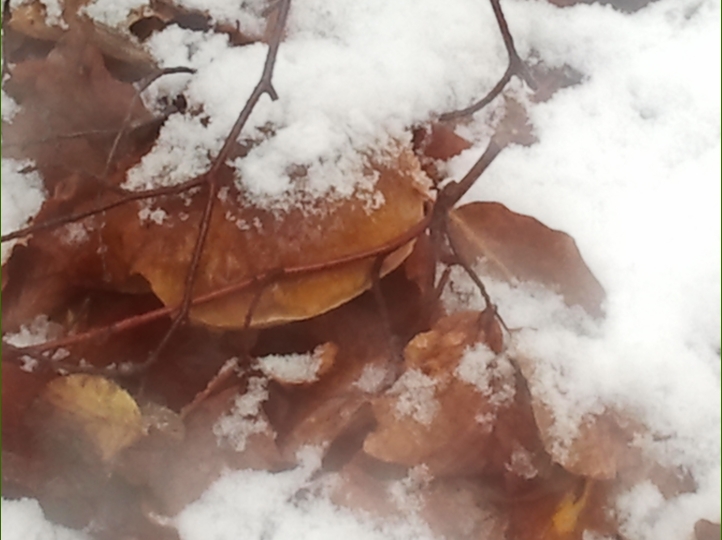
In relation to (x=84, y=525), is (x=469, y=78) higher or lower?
higher

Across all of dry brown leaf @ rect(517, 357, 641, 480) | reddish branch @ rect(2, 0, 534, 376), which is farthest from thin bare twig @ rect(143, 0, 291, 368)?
dry brown leaf @ rect(517, 357, 641, 480)

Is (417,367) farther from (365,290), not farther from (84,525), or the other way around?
(84,525)

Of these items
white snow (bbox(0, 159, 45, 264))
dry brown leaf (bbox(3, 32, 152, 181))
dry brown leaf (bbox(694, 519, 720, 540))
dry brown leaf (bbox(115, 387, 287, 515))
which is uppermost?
dry brown leaf (bbox(3, 32, 152, 181))

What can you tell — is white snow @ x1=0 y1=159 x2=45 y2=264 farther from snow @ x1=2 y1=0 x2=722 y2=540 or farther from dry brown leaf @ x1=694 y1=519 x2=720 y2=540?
dry brown leaf @ x1=694 y1=519 x2=720 y2=540

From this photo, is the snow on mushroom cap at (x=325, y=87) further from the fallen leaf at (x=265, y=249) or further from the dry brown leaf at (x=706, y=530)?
the dry brown leaf at (x=706, y=530)

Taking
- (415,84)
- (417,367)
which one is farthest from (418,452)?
(415,84)

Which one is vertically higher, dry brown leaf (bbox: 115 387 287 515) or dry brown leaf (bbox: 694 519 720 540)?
dry brown leaf (bbox: 694 519 720 540)

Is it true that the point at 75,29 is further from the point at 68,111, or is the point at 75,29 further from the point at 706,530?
the point at 706,530

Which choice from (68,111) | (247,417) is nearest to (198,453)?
(247,417)
